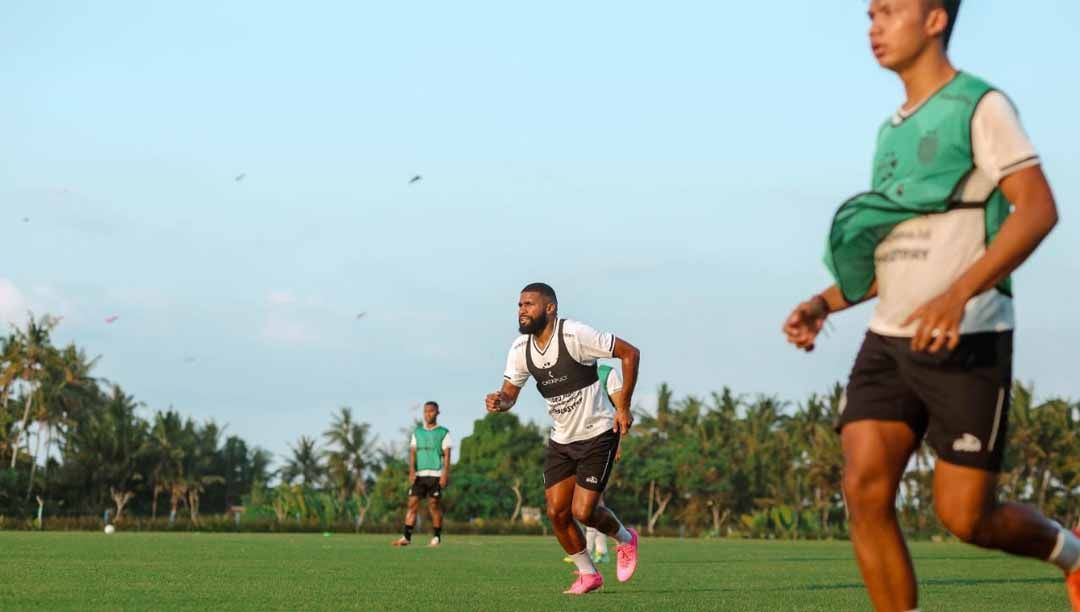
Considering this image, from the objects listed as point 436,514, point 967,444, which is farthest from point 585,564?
point 436,514

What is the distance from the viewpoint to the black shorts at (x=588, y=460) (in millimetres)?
10531

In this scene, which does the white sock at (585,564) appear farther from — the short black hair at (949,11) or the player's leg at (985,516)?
the short black hair at (949,11)

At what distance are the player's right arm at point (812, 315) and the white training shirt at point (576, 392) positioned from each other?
5.66m

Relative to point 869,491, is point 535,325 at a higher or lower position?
higher

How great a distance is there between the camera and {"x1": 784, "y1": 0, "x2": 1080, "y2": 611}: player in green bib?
13.8 feet

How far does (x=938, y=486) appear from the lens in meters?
4.46

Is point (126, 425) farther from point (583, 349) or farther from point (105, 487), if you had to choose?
point (583, 349)

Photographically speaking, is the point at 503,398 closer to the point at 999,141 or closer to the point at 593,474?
the point at 593,474

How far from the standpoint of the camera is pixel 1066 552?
4887mm

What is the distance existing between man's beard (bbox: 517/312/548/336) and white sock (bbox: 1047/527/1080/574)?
5.74 metres

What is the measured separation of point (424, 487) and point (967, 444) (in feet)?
60.7

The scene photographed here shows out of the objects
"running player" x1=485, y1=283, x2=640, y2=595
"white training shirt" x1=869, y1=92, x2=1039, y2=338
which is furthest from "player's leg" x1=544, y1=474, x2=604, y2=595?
"white training shirt" x1=869, y1=92, x2=1039, y2=338

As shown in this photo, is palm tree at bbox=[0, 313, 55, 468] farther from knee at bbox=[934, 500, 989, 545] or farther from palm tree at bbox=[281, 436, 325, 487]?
knee at bbox=[934, 500, 989, 545]

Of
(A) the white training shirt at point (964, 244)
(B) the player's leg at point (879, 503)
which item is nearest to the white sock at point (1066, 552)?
(B) the player's leg at point (879, 503)
